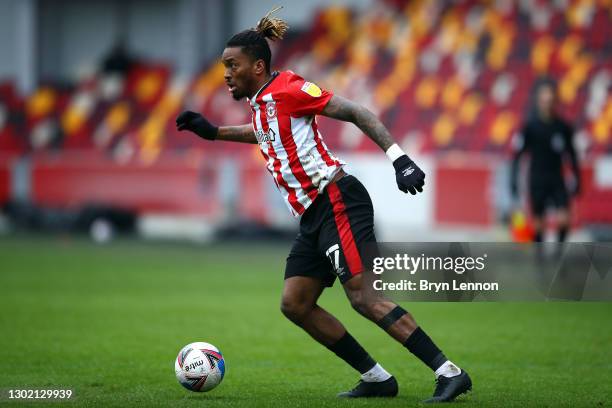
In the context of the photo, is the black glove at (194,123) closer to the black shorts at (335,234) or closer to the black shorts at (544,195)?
the black shorts at (335,234)

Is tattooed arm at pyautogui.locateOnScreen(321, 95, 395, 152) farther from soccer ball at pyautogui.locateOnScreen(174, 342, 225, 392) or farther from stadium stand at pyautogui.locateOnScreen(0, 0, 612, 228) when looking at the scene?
stadium stand at pyautogui.locateOnScreen(0, 0, 612, 228)

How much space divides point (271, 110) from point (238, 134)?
0.72 meters

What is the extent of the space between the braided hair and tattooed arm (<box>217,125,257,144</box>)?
1.91 feet

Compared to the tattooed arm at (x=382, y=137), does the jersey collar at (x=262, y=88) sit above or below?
above

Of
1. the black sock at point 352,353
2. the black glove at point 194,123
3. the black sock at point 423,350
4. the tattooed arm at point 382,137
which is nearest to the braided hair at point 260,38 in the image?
the tattooed arm at point 382,137

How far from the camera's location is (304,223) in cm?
665

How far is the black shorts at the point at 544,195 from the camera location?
13719mm

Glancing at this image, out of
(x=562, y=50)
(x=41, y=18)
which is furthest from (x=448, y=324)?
(x=41, y=18)

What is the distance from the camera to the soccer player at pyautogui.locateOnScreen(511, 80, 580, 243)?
13.5m

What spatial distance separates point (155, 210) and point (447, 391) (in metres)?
21.4

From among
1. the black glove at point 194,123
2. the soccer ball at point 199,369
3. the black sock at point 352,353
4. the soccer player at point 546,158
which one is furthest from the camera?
the soccer player at point 546,158

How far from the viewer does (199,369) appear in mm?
6633

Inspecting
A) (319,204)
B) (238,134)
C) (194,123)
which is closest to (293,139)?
(319,204)

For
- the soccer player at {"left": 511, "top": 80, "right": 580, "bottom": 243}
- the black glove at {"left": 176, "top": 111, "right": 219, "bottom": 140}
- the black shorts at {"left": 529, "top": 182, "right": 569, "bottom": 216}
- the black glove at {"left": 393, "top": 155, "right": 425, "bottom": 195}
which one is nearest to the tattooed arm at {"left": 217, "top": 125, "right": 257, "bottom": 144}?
the black glove at {"left": 176, "top": 111, "right": 219, "bottom": 140}
